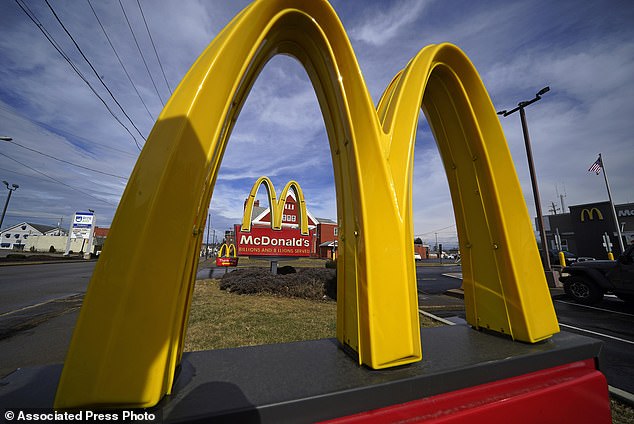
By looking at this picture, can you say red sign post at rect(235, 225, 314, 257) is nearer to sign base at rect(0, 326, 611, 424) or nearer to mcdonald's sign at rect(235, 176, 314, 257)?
mcdonald's sign at rect(235, 176, 314, 257)

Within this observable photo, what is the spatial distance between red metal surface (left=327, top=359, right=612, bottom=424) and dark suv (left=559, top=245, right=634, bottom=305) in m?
7.64

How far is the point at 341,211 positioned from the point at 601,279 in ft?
31.1

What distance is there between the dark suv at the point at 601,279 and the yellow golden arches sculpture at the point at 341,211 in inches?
300

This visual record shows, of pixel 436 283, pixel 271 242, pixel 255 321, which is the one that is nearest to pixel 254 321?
pixel 255 321

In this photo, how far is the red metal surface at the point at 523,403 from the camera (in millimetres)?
1282

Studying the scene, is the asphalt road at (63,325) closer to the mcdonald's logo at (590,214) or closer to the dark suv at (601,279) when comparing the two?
the dark suv at (601,279)

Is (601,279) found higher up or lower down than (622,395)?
higher up

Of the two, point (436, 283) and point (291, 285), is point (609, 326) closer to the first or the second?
point (436, 283)

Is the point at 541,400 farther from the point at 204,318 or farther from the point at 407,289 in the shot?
the point at 204,318

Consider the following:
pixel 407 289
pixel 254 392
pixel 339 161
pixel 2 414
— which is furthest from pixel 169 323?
pixel 339 161

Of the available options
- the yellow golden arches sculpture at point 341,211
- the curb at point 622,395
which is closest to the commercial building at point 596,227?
the curb at point 622,395

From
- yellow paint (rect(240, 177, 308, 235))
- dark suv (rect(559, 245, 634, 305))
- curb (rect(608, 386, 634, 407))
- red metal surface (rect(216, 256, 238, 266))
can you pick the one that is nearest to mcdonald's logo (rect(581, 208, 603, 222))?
dark suv (rect(559, 245, 634, 305))

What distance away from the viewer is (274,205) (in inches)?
525

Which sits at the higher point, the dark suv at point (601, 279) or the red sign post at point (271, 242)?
the red sign post at point (271, 242)
